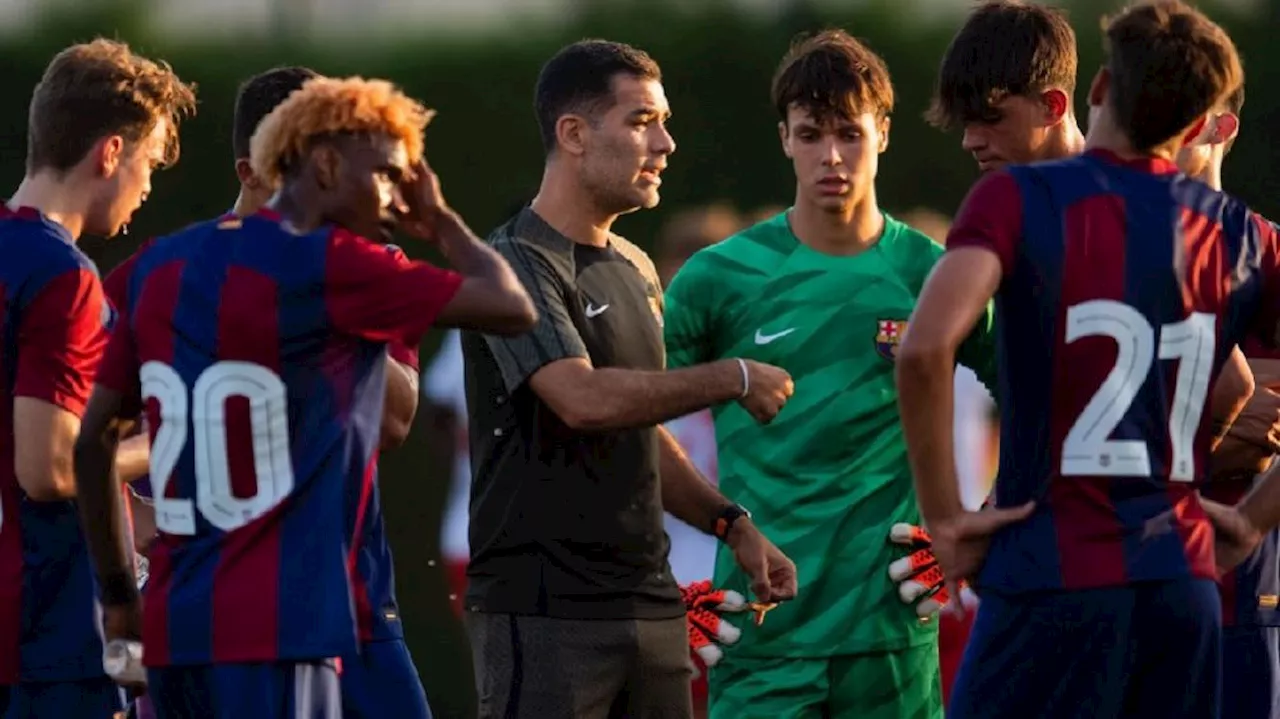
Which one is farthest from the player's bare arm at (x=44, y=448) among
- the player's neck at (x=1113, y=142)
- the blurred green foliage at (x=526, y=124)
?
the blurred green foliage at (x=526, y=124)

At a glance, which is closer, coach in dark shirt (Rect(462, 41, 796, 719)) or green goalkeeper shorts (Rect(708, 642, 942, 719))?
coach in dark shirt (Rect(462, 41, 796, 719))

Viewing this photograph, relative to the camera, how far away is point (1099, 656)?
192 inches

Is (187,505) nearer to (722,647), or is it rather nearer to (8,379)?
(8,379)

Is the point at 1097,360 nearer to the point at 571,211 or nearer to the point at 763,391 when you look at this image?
the point at 763,391

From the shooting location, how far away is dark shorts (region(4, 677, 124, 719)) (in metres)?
5.95

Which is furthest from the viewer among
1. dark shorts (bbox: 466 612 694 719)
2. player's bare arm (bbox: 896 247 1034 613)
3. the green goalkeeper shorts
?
the green goalkeeper shorts

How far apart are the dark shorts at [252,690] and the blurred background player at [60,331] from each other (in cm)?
87

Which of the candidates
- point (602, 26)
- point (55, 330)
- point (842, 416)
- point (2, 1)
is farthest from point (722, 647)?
point (2, 1)

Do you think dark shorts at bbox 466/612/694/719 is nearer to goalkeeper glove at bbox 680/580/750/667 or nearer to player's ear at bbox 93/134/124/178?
goalkeeper glove at bbox 680/580/750/667

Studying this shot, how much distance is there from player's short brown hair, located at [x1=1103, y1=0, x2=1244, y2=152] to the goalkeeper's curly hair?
1383 mm

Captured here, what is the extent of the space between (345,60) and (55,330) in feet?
15.0

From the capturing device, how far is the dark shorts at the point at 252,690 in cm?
499

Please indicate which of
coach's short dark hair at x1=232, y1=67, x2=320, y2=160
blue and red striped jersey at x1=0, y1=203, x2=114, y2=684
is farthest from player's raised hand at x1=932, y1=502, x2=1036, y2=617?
coach's short dark hair at x1=232, y1=67, x2=320, y2=160

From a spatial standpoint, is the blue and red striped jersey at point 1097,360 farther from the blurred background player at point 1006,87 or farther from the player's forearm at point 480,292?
the blurred background player at point 1006,87
